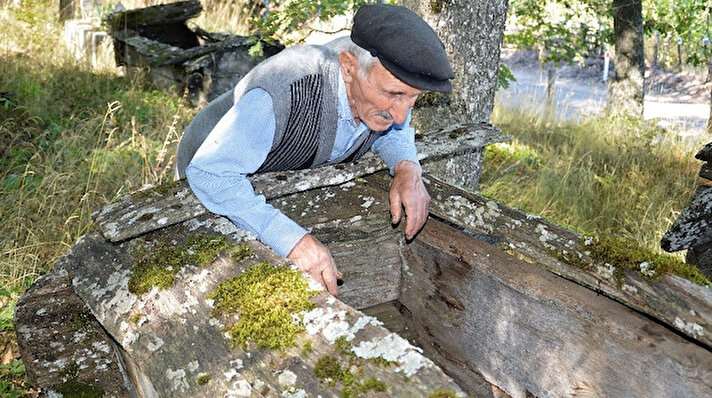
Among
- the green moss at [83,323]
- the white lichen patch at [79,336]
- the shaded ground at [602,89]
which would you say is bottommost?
the shaded ground at [602,89]

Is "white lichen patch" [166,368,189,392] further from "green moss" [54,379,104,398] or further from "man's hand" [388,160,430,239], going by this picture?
"man's hand" [388,160,430,239]

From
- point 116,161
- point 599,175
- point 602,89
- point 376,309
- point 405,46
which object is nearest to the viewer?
point 405,46

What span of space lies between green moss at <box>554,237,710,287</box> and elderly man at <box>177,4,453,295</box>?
59 cm

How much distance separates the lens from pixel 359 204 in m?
2.54

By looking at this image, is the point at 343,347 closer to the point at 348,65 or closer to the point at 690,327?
the point at 690,327

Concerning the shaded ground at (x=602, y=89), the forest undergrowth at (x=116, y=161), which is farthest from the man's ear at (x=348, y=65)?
the shaded ground at (x=602, y=89)

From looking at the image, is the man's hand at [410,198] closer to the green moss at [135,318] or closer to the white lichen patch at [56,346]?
the green moss at [135,318]

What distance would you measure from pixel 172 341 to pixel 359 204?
40.6 inches

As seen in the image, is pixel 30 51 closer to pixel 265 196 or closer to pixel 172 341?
pixel 265 196

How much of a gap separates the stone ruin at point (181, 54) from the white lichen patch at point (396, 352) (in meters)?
5.56

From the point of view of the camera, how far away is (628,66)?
26.1ft

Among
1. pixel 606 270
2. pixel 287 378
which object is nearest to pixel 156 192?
pixel 287 378

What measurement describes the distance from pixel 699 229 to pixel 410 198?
4.50ft

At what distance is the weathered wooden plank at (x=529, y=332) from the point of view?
6.48 feet
